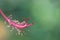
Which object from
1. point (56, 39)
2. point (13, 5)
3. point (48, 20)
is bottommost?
point (56, 39)

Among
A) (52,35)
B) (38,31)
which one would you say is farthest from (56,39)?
(38,31)

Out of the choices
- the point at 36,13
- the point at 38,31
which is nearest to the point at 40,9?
the point at 36,13

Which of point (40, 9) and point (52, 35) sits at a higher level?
point (40, 9)

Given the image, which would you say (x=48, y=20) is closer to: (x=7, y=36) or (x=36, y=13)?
(x=36, y=13)

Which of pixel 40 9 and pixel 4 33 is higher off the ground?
pixel 40 9

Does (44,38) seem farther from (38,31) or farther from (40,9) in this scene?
(40,9)
